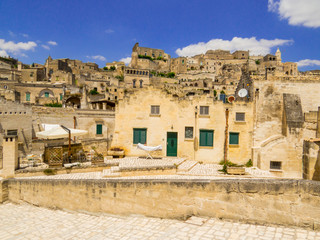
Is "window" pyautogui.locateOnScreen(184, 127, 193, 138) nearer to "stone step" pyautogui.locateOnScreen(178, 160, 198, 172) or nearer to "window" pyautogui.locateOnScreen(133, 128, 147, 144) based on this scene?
"stone step" pyautogui.locateOnScreen(178, 160, 198, 172)

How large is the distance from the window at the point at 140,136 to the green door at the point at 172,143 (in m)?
1.83

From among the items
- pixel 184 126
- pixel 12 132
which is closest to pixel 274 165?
pixel 184 126

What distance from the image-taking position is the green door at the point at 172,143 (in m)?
15.9

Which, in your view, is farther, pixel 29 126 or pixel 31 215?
pixel 29 126

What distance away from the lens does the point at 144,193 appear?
676 centimetres

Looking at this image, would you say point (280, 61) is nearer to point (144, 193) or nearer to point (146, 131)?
point (146, 131)

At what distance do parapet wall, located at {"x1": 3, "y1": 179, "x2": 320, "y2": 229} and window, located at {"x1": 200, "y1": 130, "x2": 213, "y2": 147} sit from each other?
9.58 meters

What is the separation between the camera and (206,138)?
51.2 ft

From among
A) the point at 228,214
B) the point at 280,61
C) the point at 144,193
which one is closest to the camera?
the point at 228,214

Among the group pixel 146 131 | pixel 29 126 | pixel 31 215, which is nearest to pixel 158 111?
pixel 146 131

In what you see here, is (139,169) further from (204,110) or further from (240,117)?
(240,117)

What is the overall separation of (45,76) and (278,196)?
61.0 metres

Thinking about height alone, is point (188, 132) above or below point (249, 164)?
above

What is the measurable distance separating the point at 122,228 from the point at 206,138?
35.5 feet
